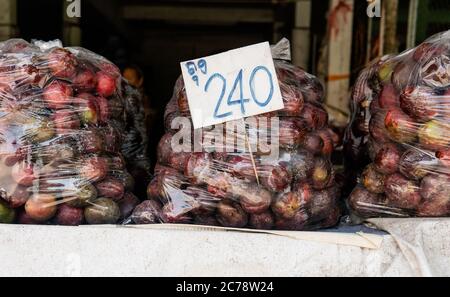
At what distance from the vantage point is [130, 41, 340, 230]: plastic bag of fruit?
1713mm

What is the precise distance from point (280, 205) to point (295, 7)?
678 cm

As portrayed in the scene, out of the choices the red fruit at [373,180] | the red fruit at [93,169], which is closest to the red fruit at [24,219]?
the red fruit at [93,169]

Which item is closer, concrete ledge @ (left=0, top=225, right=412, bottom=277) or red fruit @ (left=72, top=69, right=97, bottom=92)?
concrete ledge @ (left=0, top=225, right=412, bottom=277)

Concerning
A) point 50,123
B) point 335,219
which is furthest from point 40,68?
point 335,219

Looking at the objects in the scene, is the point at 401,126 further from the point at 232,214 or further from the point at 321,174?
the point at 232,214

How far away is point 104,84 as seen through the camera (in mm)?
1875

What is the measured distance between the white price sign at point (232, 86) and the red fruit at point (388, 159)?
0.37 m

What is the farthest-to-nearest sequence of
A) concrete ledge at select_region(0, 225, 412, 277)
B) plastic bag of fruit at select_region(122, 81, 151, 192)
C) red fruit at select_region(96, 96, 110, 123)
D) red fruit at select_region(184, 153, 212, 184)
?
plastic bag of fruit at select_region(122, 81, 151, 192), red fruit at select_region(96, 96, 110, 123), red fruit at select_region(184, 153, 212, 184), concrete ledge at select_region(0, 225, 412, 277)

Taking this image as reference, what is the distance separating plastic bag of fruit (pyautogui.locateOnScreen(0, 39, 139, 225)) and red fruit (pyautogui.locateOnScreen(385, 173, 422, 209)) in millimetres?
898

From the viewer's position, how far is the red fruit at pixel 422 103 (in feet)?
5.50

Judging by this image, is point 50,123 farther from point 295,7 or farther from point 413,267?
point 295,7

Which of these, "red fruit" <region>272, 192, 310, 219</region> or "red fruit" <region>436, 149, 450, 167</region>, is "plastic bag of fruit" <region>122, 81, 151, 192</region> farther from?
"red fruit" <region>436, 149, 450, 167</region>

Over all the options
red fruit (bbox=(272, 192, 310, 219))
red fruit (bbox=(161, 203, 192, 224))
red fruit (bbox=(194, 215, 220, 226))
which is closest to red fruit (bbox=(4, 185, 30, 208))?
red fruit (bbox=(161, 203, 192, 224))

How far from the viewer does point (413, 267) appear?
1610 mm
